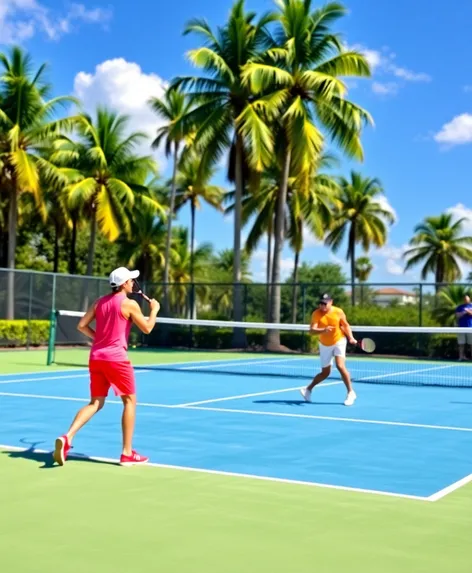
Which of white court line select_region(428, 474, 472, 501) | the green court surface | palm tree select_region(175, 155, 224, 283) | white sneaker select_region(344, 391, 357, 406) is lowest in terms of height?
the green court surface

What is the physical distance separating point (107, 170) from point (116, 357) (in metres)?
28.1

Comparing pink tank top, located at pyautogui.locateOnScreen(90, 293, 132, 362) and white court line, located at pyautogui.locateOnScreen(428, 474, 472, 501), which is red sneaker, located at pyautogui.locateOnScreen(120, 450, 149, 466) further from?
white court line, located at pyautogui.locateOnScreen(428, 474, 472, 501)

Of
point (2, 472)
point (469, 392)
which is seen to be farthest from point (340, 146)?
point (2, 472)

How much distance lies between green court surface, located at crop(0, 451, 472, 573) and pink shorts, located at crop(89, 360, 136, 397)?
2.21 feet

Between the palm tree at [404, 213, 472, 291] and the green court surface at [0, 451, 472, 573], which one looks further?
the palm tree at [404, 213, 472, 291]

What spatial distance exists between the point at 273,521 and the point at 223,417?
4.99 m

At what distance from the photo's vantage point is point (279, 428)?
30.6ft

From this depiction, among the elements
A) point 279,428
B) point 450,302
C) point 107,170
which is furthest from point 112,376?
point 107,170

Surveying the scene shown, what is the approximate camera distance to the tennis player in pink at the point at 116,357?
22.7ft

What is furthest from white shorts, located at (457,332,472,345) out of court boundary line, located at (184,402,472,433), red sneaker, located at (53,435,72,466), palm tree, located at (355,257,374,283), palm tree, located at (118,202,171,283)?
palm tree, located at (355,257,374,283)

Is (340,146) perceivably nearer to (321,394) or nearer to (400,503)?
(321,394)

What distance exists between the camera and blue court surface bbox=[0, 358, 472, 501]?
6.93 m

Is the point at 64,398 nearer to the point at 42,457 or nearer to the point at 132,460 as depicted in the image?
the point at 42,457

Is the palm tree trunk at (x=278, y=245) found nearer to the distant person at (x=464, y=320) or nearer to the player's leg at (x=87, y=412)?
the distant person at (x=464, y=320)
